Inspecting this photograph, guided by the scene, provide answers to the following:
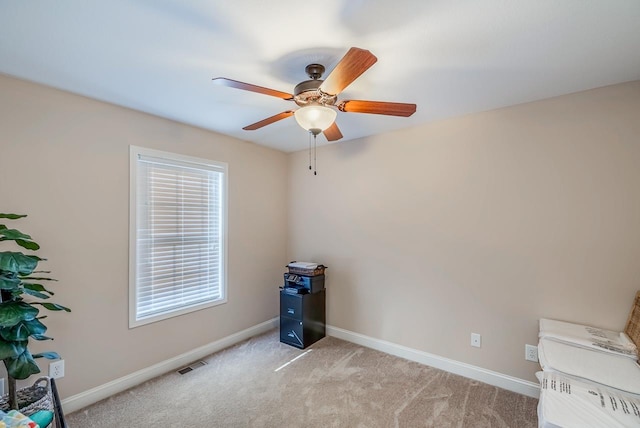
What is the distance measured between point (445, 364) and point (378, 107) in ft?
8.08

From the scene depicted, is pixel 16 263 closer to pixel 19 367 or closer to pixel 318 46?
pixel 19 367

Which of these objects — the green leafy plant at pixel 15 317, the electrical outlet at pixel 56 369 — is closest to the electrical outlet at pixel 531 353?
the green leafy plant at pixel 15 317

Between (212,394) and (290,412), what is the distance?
70 centimetres

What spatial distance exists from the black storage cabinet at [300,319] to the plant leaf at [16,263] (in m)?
2.26

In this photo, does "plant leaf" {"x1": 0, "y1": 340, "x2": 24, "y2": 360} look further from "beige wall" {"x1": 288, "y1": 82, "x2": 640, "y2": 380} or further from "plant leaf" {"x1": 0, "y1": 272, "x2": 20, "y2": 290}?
"beige wall" {"x1": 288, "y1": 82, "x2": 640, "y2": 380}

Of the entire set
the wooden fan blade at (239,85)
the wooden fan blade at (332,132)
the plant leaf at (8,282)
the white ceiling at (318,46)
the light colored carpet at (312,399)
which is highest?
the white ceiling at (318,46)

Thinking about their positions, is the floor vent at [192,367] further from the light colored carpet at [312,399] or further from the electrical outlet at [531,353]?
the electrical outlet at [531,353]

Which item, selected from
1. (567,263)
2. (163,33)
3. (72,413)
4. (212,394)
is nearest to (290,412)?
(212,394)

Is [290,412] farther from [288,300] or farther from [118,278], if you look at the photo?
[118,278]

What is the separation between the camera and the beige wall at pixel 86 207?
80.1 inches

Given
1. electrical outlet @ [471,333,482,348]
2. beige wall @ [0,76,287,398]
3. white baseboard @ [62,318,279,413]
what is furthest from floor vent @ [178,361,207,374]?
electrical outlet @ [471,333,482,348]

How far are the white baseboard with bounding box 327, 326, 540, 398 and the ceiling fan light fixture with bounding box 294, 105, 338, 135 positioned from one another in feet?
8.08

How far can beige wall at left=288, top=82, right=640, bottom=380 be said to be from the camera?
6.94ft

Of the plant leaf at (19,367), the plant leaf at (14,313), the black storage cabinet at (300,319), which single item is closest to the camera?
the plant leaf at (14,313)
